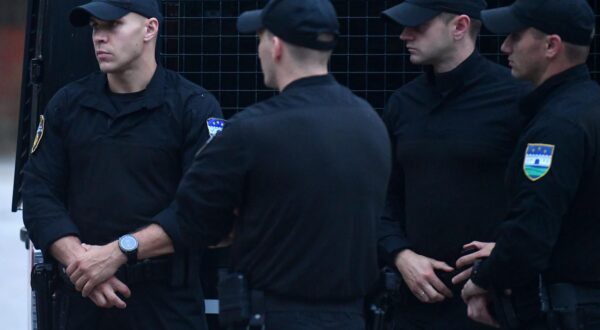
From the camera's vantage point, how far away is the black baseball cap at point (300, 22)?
13.5ft

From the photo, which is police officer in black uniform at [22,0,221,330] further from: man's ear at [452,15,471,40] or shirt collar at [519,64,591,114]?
shirt collar at [519,64,591,114]

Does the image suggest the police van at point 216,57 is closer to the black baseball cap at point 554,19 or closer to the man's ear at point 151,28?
the man's ear at point 151,28

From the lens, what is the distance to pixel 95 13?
4879mm

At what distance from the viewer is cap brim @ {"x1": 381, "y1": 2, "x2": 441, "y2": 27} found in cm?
480

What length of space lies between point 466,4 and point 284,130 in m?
1.17

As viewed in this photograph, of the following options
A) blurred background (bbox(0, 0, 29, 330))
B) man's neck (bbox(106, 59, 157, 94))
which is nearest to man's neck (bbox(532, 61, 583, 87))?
man's neck (bbox(106, 59, 157, 94))

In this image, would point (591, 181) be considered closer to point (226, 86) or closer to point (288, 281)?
point (288, 281)

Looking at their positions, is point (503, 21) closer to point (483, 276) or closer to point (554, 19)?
point (554, 19)

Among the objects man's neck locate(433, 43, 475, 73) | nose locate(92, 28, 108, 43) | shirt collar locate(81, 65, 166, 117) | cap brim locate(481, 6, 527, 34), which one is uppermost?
cap brim locate(481, 6, 527, 34)

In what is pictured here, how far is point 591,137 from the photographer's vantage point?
426cm

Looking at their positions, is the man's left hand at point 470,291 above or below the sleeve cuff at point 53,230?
below

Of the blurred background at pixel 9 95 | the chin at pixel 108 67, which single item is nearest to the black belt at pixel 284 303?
the chin at pixel 108 67

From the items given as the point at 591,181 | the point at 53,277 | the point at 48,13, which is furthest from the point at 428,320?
the point at 48,13

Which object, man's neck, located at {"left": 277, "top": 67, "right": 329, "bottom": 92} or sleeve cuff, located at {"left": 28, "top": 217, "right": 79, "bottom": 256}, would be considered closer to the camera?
man's neck, located at {"left": 277, "top": 67, "right": 329, "bottom": 92}
